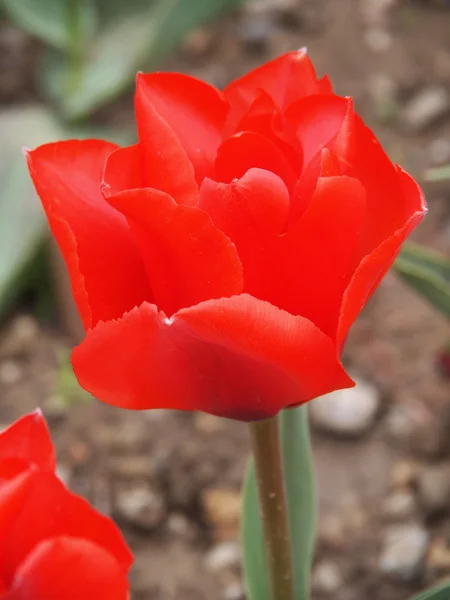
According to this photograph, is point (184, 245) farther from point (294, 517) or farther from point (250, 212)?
point (294, 517)

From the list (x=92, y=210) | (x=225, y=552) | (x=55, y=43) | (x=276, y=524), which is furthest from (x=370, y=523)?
(x=55, y=43)

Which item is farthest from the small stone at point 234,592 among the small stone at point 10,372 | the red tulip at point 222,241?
the red tulip at point 222,241

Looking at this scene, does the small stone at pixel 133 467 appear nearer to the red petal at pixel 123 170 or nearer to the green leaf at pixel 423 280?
the green leaf at pixel 423 280

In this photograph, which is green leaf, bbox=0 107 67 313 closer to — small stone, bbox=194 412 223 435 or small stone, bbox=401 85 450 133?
small stone, bbox=194 412 223 435

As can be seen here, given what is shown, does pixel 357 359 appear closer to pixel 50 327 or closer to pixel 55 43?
pixel 50 327

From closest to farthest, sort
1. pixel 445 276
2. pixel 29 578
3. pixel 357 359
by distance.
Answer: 1. pixel 29 578
2. pixel 445 276
3. pixel 357 359

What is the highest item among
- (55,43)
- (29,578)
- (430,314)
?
(29,578)

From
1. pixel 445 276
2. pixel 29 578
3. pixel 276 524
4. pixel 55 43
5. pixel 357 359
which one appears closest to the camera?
pixel 29 578
